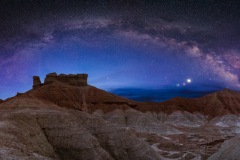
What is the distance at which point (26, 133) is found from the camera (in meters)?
43.4

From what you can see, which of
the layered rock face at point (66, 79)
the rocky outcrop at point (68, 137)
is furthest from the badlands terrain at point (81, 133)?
the layered rock face at point (66, 79)

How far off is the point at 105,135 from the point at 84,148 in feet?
28.9

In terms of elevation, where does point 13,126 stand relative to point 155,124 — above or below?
above

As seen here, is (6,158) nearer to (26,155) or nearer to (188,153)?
(26,155)

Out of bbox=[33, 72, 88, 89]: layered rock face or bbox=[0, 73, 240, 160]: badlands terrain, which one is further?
bbox=[33, 72, 88, 89]: layered rock face

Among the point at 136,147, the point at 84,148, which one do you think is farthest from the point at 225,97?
the point at 84,148

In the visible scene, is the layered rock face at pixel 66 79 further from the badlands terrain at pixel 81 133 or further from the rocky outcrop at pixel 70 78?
the badlands terrain at pixel 81 133

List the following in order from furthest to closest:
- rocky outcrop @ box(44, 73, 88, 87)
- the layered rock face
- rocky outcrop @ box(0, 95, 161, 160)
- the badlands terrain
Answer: rocky outcrop @ box(44, 73, 88, 87) → the layered rock face → the badlands terrain → rocky outcrop @ box(0, 95, 161, 160)

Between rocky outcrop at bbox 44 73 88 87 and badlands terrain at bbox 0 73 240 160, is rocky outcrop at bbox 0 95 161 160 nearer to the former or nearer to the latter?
badlands terrain at bbox 0 73 240 160

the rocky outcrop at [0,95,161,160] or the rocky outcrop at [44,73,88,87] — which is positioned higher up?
the rocky outcrop at [44,73,88,87]

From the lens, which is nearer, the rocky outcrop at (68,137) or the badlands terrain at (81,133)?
the rocky outcrop at (68,137)

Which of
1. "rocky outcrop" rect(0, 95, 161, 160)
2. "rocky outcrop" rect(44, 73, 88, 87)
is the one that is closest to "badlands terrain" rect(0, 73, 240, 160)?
"rocky outcrop" rect(0, 95, 161, 160)

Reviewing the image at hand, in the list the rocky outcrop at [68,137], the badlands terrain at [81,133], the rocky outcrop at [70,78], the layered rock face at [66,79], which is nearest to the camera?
the rocky outcrop at [68,137]

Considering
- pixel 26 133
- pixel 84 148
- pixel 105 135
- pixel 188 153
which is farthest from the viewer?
pixel 188 153
